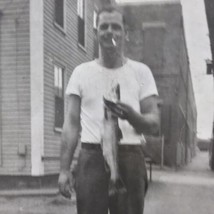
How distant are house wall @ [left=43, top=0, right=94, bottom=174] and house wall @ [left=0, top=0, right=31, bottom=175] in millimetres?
275

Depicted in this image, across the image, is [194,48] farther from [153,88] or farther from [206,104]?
[153,88]

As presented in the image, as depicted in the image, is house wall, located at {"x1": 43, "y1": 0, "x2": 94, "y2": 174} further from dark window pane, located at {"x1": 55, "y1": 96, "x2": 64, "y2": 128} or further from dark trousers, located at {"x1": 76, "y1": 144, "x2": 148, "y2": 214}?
dark trousers, located at {"x1": 76, "y1": 144, "x2": 148, "y2": 214}

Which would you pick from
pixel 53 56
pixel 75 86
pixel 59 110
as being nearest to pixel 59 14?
pixel 53 56

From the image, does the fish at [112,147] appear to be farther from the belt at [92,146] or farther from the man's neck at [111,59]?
the man's neck at [111,59]

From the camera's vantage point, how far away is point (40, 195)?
19.0ft

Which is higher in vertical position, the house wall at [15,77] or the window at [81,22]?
the window at [81,22]

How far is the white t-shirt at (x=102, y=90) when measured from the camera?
2107mm

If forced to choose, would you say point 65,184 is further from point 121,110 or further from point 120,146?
point 121,110

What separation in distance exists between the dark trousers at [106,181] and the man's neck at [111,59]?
36 centimetres

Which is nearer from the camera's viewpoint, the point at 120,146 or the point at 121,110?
the point at 121,110

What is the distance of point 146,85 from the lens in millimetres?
2182

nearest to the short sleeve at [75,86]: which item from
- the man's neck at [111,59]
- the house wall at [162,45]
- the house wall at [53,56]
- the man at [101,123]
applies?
the man at [101,123]

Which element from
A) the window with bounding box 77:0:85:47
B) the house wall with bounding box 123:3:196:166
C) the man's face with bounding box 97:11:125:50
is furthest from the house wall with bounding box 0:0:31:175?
the man's face with bounding box 97:11:125:50

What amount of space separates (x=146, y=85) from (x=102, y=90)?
20cm
